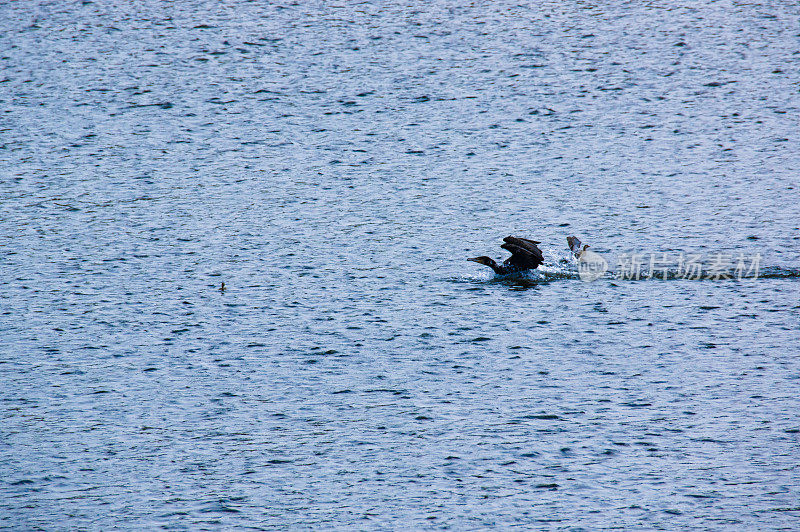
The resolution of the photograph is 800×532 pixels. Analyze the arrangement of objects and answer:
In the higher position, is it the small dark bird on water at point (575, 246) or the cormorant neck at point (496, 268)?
the small dark bird on water at point (575, 246)

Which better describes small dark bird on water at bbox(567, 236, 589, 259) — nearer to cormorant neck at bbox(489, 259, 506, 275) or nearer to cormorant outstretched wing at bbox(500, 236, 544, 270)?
cormorant outstretched wing at bbox(500, 236, 544, 270)

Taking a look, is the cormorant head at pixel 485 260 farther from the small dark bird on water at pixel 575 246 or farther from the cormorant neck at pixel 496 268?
the small dark bird on water at pixel 575 246

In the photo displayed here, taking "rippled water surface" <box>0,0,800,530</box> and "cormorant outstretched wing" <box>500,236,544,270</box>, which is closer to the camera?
"rippled water surface" <box>0,0,800,530</box>

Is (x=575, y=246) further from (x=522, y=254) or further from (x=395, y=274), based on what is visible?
(x=395, y=274)

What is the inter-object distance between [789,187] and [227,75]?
86.0 inches

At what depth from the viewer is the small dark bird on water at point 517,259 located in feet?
7.89

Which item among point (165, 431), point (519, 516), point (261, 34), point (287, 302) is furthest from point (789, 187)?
point (261, 34)

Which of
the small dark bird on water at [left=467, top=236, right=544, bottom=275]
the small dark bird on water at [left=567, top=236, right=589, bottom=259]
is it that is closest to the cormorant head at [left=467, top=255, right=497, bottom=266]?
the small dark bird on water at [left=467, top=236, right=544, bottom=275]

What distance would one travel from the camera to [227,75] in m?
3.77

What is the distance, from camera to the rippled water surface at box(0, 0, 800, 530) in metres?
1.60

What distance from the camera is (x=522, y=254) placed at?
241 centimetres

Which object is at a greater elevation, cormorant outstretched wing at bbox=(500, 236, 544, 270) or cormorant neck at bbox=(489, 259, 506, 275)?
cormorant outstretched wing at bbox=(500, 236, 544, 270)

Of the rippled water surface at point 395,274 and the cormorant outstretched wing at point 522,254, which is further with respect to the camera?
the cormorant outstretched wing at point 522,254

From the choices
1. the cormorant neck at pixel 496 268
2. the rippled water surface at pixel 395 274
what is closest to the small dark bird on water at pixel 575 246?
the rippled water surface at pixel 395 274
